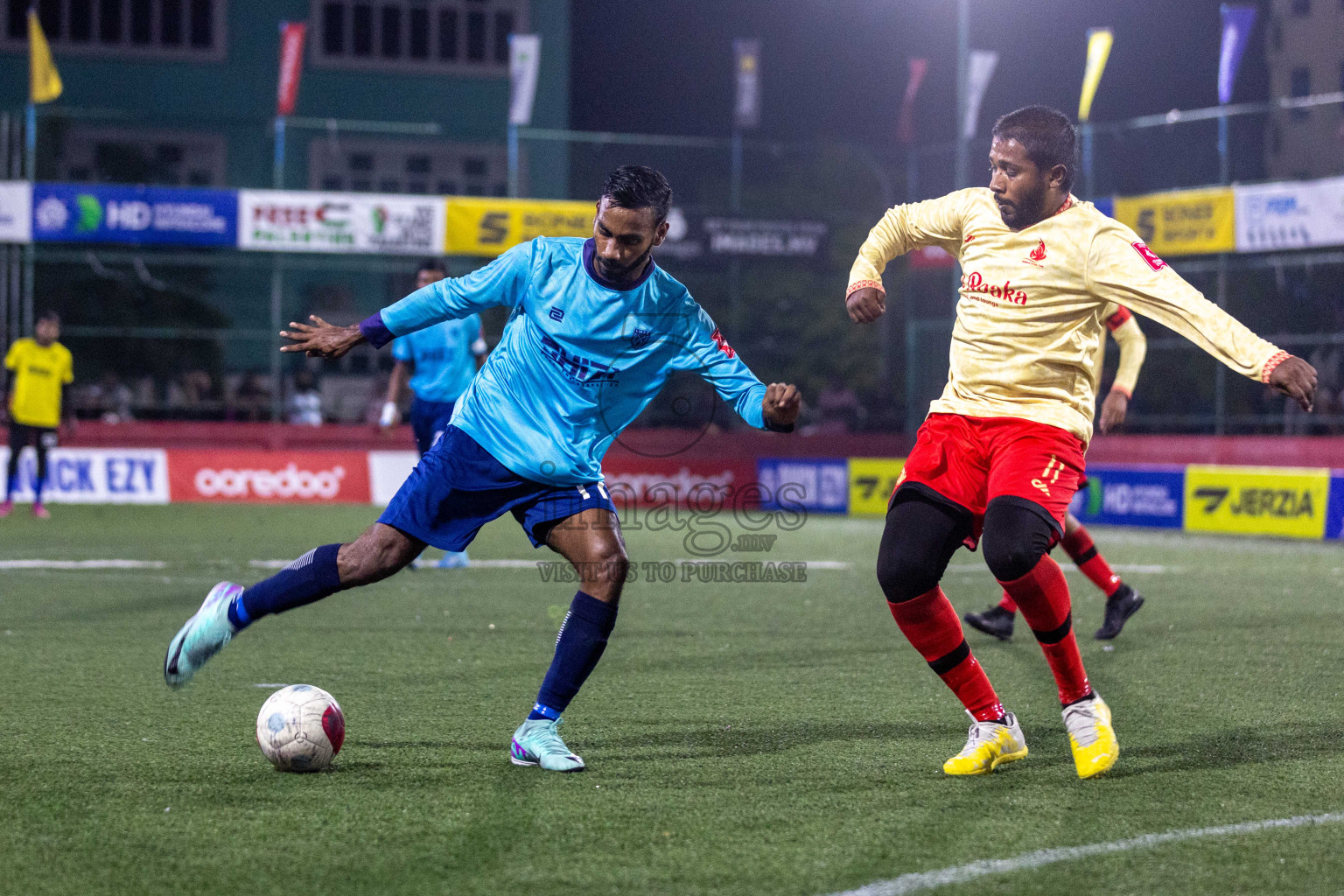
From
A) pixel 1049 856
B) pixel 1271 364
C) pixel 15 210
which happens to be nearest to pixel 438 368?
pixel 1271 364

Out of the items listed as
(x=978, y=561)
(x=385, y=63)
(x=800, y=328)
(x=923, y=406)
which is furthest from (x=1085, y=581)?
(x=385, y=63)

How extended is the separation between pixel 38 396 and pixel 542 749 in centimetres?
1318

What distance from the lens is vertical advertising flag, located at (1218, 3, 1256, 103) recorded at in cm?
2028

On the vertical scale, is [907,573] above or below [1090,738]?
above

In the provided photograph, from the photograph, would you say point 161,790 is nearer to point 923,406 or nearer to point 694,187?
point 923,406

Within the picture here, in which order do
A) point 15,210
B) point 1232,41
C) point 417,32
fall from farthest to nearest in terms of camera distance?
point 417,32 → point 15,210 → point 1232,41

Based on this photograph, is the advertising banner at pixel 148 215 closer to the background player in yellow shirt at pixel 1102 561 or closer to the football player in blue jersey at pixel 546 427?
the background player in yellow shirt at pixel 1102 561

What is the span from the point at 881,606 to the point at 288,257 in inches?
636

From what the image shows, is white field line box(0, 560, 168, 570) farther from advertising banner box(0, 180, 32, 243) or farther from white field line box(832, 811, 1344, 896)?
advertising banner box(0, 180, 32, 243)

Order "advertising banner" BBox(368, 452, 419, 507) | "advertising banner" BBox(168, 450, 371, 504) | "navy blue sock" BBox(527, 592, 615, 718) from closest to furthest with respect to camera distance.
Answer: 1. "navy blue sock" BBox(527, 592, 615, 718)
2. "advertising banner" BBox(368, 452, 419, 507)
3. "advertising banner" BBox(168, 450, 371, 504)

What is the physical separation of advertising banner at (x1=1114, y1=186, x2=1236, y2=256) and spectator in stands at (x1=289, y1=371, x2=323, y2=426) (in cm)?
1209

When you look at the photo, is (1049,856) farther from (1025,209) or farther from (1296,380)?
(1025,209)

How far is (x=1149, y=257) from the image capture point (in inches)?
181

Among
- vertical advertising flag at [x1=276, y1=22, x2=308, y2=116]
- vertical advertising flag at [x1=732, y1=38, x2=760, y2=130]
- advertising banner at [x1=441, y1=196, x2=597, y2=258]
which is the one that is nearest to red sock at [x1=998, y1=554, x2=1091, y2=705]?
advertising banner at [x1=441, y1=196, x2=597, y2=258]
